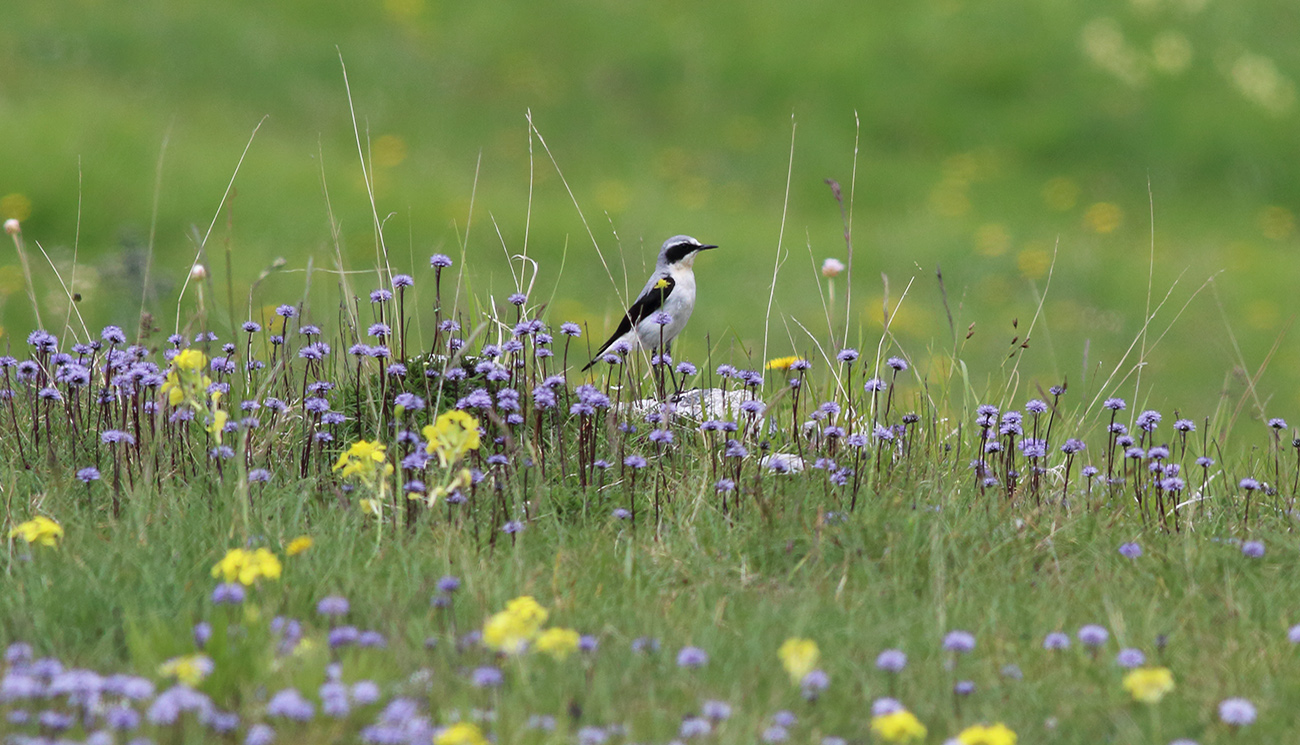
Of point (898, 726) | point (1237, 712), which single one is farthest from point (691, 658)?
point (1237, 712)

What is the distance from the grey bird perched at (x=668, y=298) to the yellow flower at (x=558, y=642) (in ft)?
10.5

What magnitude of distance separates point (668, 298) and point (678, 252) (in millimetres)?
427

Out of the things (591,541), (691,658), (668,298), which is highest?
(668,298)

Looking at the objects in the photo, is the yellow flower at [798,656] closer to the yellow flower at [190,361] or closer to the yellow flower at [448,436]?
the yellow flower at [448,436]

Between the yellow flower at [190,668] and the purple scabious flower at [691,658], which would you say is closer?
the yellow flower at [190,668]

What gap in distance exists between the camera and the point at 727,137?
1731 cm

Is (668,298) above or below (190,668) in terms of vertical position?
above

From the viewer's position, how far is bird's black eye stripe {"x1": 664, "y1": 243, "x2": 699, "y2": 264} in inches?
258

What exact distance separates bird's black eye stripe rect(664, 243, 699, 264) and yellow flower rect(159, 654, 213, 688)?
163 inches

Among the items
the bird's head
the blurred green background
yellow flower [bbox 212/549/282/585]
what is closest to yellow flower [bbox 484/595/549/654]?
yellow flower [bbox 212/549/282/585]

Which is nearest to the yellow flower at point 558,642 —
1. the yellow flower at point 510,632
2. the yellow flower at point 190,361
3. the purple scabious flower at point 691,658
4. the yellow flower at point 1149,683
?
the yellow flower at point 510,632

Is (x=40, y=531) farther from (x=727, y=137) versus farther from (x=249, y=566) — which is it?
(x=727, y=137)

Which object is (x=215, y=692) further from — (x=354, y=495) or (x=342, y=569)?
(x=354, y=495)

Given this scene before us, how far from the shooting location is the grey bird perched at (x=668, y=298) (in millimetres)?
6219
